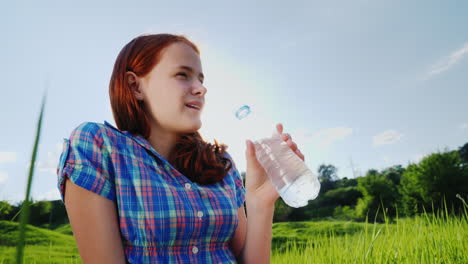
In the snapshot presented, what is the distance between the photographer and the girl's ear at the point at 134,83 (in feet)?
5.93

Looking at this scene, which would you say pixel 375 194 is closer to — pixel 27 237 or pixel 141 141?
pixel 141 141

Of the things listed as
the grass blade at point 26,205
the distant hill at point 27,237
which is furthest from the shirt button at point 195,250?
the grass blade at point 26,205

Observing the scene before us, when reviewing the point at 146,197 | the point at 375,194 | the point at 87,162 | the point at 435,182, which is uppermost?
the point at 87,162

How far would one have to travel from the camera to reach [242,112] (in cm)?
187

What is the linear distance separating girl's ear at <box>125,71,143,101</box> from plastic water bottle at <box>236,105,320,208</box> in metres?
0.70

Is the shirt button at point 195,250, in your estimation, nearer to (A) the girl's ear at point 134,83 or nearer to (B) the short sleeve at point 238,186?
(B) the short sleeve at point 238,186

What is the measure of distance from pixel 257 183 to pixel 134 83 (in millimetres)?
880

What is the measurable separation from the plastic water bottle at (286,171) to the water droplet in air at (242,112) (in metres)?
0.18

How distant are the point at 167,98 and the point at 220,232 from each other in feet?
2.38

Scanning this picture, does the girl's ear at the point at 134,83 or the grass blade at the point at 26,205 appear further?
the girl's ear at the point at 134,83

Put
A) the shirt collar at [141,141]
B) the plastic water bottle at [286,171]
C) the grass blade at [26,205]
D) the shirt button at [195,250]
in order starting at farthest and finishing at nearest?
the plastic water bottle at [286,171] < the shirt collar at [141,141] < the shirt button at [195,250] < the grass blade at [26,205]

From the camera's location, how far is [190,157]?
191 centimetres

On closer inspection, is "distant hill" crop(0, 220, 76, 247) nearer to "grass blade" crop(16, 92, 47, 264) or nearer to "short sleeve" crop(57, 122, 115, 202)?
"grass blade" crop(16, 92, 47, 264)

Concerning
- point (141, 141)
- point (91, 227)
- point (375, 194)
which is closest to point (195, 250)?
point (91, 227)
